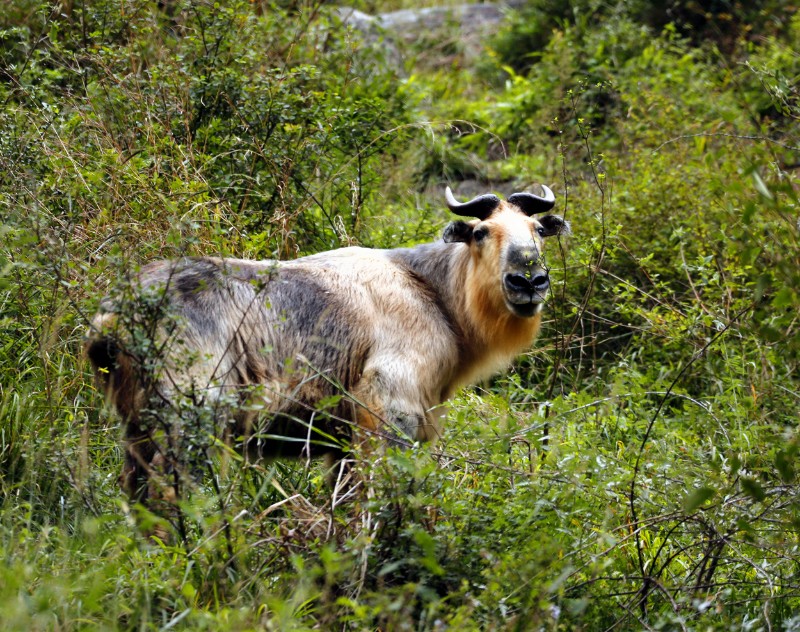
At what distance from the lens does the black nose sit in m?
5.43

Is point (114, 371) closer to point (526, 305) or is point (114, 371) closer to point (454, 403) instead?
point (454, 403)

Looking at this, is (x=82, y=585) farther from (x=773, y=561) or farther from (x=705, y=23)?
(x=705, y=23)

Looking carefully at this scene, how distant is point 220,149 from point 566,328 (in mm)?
2807

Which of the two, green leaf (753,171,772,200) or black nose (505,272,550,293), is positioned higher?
green leaf (753,171,772,200)

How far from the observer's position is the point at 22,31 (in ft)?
22.6

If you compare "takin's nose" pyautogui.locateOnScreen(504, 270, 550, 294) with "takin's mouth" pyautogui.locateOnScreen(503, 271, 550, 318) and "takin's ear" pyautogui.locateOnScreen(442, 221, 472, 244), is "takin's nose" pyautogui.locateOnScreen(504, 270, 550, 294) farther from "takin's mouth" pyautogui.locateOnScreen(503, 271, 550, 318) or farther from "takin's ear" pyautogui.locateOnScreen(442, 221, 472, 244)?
"takin's ear" pyautogui.locateOnScreen(442, 221, 472, 244)

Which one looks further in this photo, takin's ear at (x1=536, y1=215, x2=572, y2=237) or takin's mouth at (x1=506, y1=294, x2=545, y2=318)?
takin's ear at (x1=536, y1=215, x2=572, y2=237)

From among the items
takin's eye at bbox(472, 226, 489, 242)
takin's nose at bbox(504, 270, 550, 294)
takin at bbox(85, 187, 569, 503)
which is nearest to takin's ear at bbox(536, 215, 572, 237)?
takin at bbox(85, 187, 569, 503)

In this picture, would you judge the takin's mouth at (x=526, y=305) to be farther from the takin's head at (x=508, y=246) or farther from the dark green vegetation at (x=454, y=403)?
the dark green vegetation at (x=454, y=403)

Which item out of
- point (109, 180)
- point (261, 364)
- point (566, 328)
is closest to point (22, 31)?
point (109, 180)

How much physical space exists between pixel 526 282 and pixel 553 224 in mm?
742

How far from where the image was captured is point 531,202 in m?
A: 5.94

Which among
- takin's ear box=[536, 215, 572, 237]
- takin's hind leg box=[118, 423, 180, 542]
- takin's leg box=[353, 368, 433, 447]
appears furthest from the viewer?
takin's ear box=[536, 215, 572, 237]

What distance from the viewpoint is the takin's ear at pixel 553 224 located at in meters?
6.03
